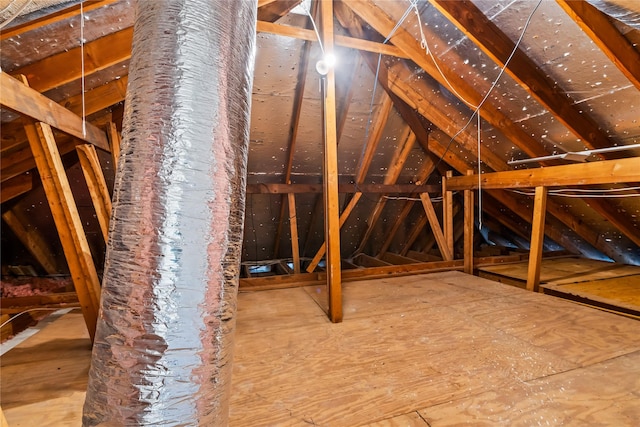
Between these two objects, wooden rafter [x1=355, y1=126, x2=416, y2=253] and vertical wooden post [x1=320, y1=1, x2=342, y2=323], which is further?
wooden rafter [x1=355, y1=126, x2=416, y2=253]

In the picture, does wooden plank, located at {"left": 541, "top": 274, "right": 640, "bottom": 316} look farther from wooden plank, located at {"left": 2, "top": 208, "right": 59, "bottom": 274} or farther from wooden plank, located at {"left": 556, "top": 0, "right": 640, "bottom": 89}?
wooden plank, located at {"left": 2, "top": 208, "right": 59, "bottom": 274}

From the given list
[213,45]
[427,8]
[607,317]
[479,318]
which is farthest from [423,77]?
[213,45]

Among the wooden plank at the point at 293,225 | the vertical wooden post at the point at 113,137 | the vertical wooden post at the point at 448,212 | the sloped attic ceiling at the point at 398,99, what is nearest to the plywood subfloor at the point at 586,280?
the sloped attic ceiling at the point at 398,99

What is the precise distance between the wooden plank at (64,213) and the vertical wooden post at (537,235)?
3.28 metres

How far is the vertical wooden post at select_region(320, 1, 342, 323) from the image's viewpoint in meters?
1.90

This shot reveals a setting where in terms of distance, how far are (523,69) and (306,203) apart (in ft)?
9.43

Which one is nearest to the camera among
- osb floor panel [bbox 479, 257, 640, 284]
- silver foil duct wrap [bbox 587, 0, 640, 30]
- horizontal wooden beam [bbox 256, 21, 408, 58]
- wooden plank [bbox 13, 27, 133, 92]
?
silver foil duct wrap [bbox 587, 0, 640, 30]

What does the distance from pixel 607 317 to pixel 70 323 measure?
150 inches

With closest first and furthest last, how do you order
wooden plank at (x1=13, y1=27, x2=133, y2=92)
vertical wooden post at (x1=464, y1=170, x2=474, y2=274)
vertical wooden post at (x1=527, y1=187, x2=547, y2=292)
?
wooden plank at (x1=13, y1=27, x2=133, y2=92) < vertical wooden post at (x1=527, y1=187, x2=547, y2=292) < vertical wooden post at (x1=464, y1=170, x2=474, y2=274)

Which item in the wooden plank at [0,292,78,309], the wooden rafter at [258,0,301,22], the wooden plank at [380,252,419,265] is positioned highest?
the wooden rafter at [258,0,301,22]

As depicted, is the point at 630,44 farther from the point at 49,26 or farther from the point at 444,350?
the point at 49,26

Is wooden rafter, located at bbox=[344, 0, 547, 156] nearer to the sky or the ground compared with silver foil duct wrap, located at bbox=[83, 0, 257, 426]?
nearer to the sky

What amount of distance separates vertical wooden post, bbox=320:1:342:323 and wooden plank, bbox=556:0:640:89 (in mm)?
1247

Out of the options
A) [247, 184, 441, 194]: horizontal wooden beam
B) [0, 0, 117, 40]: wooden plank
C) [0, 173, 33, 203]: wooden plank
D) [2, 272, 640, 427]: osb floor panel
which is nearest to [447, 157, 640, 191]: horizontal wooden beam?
[247, 184, 441, 194]: horizontal wooden beam
